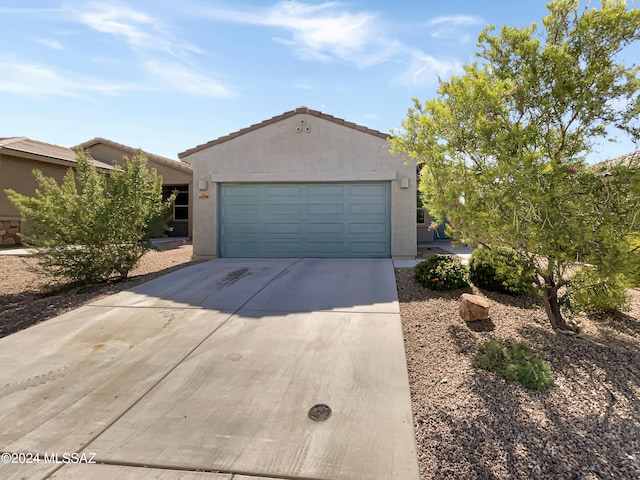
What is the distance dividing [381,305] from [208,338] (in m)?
2.67

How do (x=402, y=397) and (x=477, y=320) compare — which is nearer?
(x=402, y=397)

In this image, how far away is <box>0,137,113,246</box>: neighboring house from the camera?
12758 mm

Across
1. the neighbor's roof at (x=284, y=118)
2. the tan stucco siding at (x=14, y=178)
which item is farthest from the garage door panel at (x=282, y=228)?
the tan stucco siding at (x=14, y=178)

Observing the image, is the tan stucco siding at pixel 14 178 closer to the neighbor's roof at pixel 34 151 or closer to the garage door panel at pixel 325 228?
the neighbor's roof at pixel 34 151

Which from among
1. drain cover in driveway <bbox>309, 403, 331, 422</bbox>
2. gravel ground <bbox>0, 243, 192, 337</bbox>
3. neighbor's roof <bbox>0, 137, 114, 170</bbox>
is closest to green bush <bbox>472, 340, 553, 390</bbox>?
drain cover in driveway <bbox>309, 403, 331, 422</bbox>

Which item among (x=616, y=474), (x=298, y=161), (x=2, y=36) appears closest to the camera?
(x=616, y=474)

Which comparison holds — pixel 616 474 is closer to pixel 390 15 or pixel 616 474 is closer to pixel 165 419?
pixel 165 419

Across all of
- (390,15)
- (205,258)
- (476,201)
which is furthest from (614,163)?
(205,258)

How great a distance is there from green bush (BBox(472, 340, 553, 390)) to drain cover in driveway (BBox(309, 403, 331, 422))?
1.63m

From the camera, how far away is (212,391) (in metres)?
3.10

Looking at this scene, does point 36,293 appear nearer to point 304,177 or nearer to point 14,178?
point 304,177

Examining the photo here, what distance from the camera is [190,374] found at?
3410 mm

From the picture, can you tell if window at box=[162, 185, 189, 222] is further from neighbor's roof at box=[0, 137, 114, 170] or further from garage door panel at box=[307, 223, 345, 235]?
garage door panel at box=[307, 223, 345, 235]

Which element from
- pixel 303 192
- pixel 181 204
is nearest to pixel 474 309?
pixel 303 192
